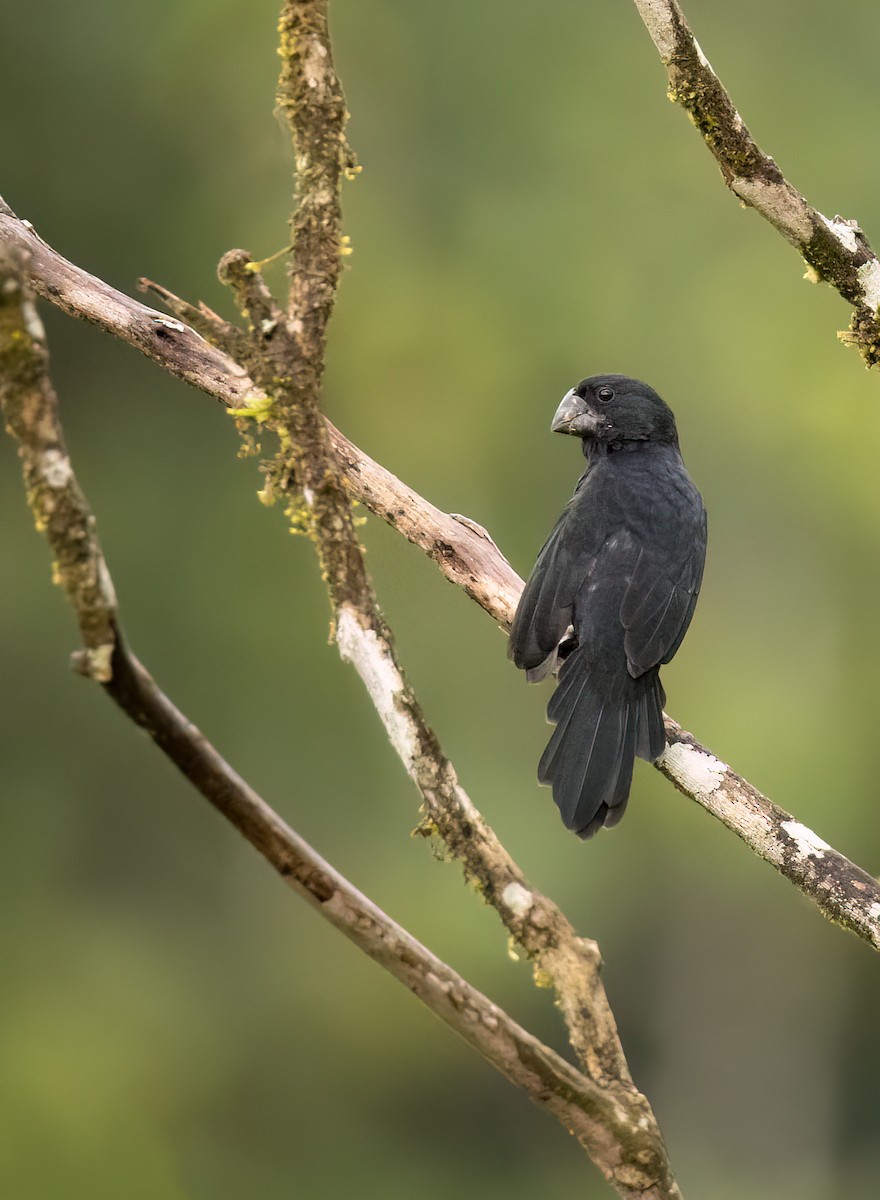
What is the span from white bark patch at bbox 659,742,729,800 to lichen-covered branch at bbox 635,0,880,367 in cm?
109

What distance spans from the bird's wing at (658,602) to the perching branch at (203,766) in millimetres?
1937

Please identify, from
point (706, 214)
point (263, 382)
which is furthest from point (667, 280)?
point (263, 382)

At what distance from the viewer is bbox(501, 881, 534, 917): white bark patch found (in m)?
2.48

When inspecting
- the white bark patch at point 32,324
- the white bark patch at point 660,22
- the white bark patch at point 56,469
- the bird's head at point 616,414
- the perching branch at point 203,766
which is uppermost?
the white bark patch at point 660,22

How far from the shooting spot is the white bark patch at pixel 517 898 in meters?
2.48

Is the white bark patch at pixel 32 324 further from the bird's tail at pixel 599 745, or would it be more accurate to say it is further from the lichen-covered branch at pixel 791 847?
the bird's tail at pixel 599 745

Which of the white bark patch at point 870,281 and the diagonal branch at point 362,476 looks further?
the diagonal branch at point 362,476

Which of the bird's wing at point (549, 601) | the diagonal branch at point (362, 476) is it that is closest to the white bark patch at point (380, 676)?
the diagonal branch at point (362, 476)

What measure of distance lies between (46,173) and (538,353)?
14.2 ft

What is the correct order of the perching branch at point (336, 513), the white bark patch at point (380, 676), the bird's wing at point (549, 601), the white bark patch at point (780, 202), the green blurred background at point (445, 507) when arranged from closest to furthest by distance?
the perching branch at point (336, 513), the white bark patch at point (380, 676), the white bark patch at point (780, 202), the bird's wing at point (549, 601), the green blurred background at point (445, 507)

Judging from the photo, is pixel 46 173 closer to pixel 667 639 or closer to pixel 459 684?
pixel 459 684

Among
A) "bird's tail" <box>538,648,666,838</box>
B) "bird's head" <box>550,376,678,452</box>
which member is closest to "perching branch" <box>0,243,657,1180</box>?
"bird's tail" <box>538,648,666,838</box>

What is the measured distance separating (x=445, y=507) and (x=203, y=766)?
9.18 m

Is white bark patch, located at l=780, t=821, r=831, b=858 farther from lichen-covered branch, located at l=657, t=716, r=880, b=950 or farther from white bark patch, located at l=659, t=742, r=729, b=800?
white bark patch, located at l=659, t=742, r=729, b=800
